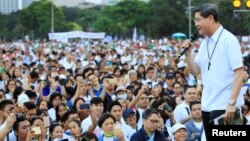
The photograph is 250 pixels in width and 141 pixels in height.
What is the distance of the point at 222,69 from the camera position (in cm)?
729

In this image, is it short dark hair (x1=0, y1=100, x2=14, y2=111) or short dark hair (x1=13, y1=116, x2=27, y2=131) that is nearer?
short dark hair (x1=13, y1=116, x2=27, y2=131)

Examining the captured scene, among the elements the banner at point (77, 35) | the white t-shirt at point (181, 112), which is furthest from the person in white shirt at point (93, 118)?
the banner at point (77, 35)

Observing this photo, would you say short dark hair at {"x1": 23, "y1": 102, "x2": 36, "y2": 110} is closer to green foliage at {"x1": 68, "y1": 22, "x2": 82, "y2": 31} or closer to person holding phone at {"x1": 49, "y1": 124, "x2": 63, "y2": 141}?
person holding phone at {"x1": 49, "y1": 124, "x2": 63, "y2": 141}

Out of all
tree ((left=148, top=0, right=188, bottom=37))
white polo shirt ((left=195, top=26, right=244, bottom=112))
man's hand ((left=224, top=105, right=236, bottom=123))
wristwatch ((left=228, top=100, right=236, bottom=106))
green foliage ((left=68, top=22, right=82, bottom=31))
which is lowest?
green foliage ((left=68, top=22, right=82, bottom=31))

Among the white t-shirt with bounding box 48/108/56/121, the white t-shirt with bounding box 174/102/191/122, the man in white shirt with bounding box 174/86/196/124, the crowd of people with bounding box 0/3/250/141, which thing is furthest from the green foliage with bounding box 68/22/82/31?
the white t-shirt with bounding box 174/102/191/122

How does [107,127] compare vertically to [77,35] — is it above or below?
above

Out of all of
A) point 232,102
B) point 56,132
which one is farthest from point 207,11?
point 56,132

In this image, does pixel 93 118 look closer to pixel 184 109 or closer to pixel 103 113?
pixel 103 113

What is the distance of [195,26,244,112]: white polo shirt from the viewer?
723cm

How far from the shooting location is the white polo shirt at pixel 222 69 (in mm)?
7230

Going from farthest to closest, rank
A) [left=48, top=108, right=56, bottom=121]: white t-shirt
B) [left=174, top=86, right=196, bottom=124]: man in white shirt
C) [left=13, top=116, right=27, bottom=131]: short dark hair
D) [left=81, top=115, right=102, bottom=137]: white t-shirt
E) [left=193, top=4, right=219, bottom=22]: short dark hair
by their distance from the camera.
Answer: [left=48, top=108, right=56, bottom=121]: white t-shirt
[left=174, top=86, right=196, bottom=124]: man in white shirt
[left=81, top=115, right=102, bottom=137]: white t-shirt
[left=13, top=116, right=27, bottom=131]: short dark hair
[left=193, top=4, right=219, bottom=22]: short dark hair

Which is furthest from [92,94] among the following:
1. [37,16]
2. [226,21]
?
[37,16]

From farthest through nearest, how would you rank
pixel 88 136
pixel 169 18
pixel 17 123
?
pixel 169 18
pixel 88 136
pixel 17 123

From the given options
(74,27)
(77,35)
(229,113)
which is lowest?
(74,27)
